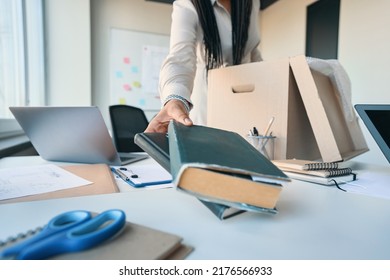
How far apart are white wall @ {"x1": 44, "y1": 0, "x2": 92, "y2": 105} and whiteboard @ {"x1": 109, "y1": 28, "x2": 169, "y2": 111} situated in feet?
0.94

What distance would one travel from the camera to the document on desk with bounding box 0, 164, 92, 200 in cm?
48

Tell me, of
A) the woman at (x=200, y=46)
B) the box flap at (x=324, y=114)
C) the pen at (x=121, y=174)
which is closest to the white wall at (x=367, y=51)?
the box flap at (x=324, y=114)

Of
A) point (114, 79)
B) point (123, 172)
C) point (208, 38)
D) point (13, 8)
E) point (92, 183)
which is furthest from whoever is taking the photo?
point (114, 79)

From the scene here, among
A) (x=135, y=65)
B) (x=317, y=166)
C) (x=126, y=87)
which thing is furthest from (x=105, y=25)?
(x=317, y=166)

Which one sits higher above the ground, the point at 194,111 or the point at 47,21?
the point at 47,21

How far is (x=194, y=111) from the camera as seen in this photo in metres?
1.15

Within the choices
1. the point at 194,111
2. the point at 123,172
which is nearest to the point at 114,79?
the point at 194,111

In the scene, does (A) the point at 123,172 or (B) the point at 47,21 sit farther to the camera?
(B) the point at 47,21

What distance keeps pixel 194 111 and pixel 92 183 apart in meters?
0.67

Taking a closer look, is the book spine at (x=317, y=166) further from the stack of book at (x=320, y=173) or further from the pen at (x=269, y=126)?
the pen at (x=269, y=126)

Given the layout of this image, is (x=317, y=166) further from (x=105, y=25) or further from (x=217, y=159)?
(x=105, y=25)

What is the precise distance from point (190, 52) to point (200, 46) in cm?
12

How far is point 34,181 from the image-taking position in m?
0.55

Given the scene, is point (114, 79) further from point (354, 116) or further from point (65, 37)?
point (354, 116)
